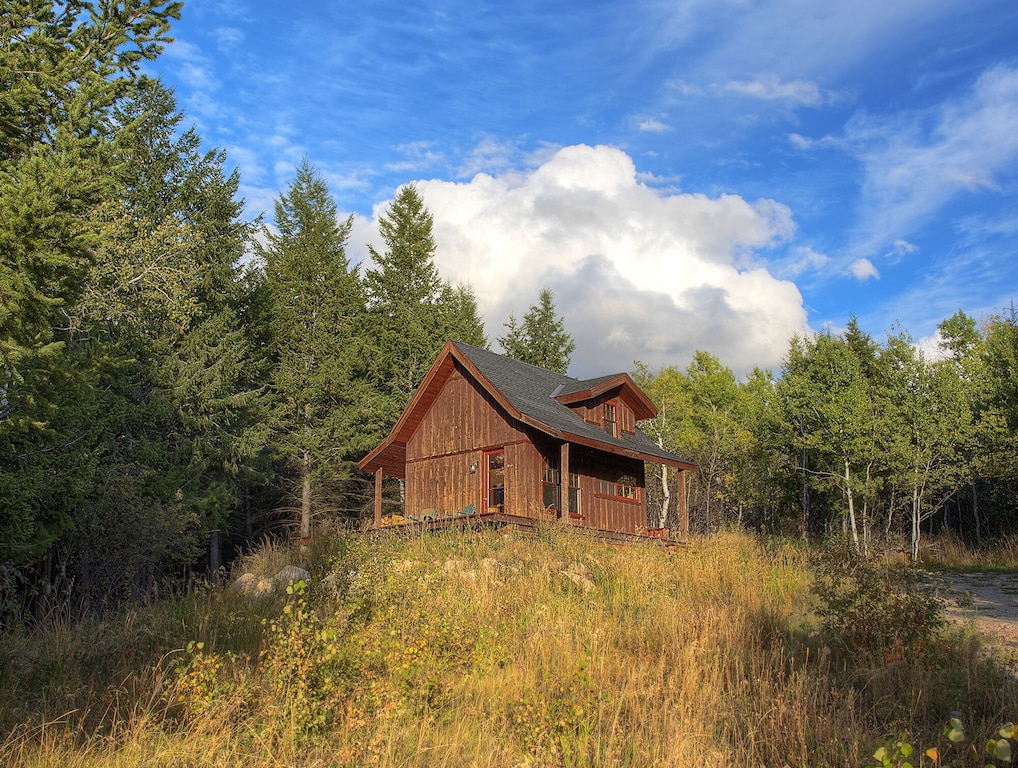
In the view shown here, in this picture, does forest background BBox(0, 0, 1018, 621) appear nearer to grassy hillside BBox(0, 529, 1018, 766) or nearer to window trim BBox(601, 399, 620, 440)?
grassy hillside BBox(0, 529, 1018, 766)

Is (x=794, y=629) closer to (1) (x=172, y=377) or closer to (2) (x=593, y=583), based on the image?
(2) (x=593, y=583)

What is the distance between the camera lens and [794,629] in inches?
361

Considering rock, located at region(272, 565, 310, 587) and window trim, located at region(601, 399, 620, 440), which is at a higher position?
window trim, located at region(601, 399, 620, 440)

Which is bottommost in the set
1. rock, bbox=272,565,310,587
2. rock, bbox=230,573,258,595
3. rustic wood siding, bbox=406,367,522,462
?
rock, bbox=230,573,258,595

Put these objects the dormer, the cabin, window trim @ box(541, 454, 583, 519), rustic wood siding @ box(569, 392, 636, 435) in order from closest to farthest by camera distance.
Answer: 1. the cabin
2. window trim @ box(541, 454, 583, 519)
3. the dormer
4. rustic wood siding @ box(569, 392, 636, 435)

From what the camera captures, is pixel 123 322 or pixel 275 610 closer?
pixel 275 610

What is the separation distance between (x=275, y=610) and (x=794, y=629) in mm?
6541

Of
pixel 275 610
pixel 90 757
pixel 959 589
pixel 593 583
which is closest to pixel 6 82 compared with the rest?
pixel 275 610

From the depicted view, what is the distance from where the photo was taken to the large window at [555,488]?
21.7 m

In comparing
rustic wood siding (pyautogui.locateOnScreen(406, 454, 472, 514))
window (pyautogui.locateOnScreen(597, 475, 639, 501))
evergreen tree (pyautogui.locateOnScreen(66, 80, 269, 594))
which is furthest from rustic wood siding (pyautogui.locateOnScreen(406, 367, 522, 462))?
evergreen tree (pyautogui.locateOnScreen(66, 80, 269, 594))

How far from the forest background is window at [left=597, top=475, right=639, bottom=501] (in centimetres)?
512

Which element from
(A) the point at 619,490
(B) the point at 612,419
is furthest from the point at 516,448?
(B) the point at 612,419

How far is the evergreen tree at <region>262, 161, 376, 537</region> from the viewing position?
3042cm

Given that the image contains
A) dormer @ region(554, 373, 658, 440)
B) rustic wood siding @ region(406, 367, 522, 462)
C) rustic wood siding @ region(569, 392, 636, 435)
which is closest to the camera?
rustic wood siding @ region(406, 367, 522, 462)
